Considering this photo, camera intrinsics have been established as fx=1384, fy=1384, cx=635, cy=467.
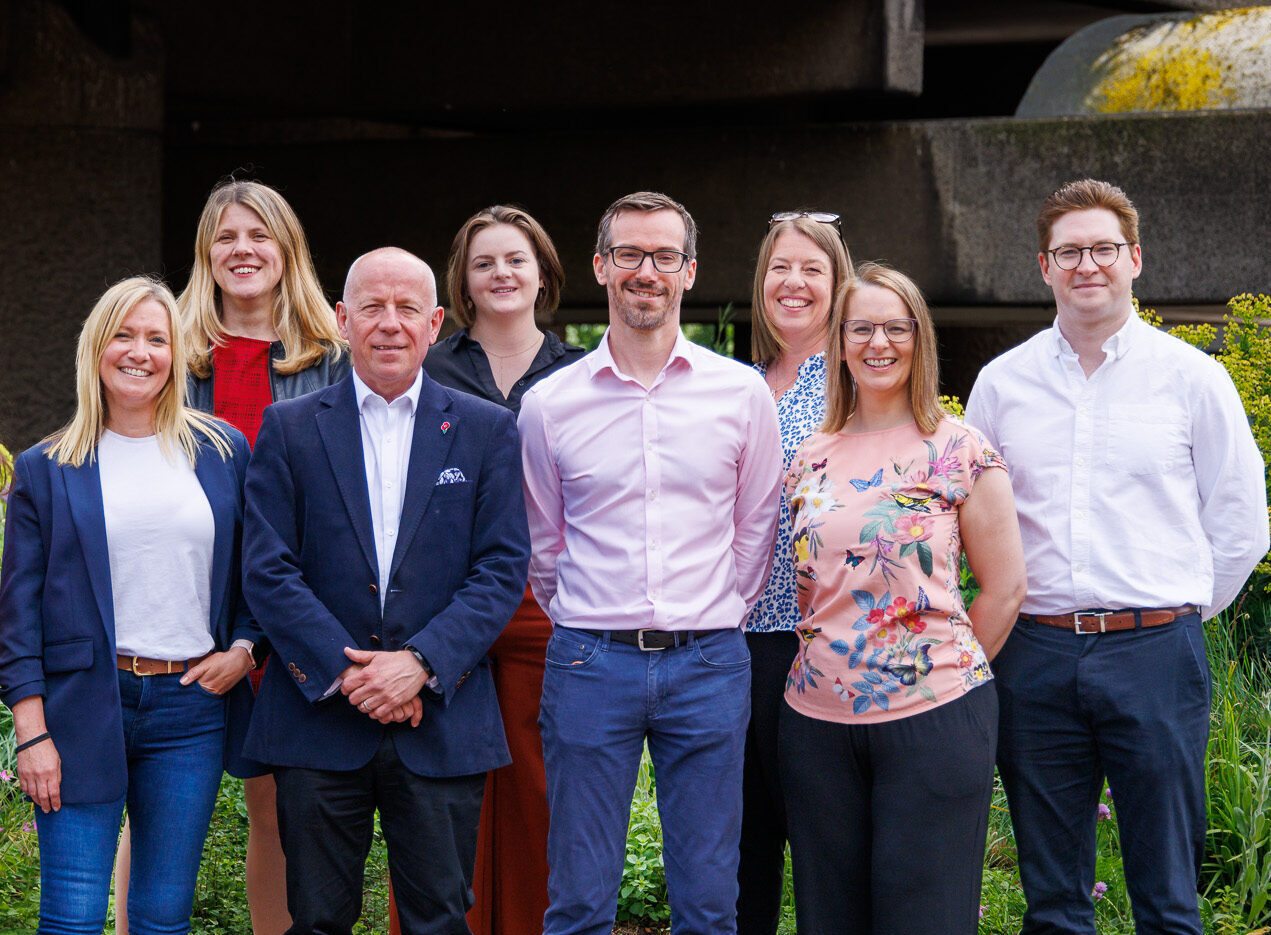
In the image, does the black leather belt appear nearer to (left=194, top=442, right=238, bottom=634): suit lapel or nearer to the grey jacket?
(left=194, top=442, right=238, bottom=634): suit lapel

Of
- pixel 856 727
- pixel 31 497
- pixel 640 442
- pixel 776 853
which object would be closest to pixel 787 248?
pixel 640 442

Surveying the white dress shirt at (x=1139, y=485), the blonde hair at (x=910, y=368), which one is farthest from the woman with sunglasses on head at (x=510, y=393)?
the white dress shirt at (x=1139, y=485)

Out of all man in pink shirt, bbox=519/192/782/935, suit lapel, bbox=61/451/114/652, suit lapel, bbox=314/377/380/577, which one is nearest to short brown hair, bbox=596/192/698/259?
man in pink shirt, bbox=519/192/782/935

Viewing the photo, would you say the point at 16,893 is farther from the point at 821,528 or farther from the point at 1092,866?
the point at 1092,866

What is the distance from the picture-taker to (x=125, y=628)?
3346 millimetres

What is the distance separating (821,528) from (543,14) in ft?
19.2

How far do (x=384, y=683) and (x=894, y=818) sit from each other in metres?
1.19

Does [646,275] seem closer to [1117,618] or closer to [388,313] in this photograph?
[388,313]

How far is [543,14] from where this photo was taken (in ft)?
27.1

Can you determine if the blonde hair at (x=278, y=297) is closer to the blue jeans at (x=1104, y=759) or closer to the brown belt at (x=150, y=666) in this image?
the brown belt at (x=150, y=666)

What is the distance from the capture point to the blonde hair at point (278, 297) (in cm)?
407

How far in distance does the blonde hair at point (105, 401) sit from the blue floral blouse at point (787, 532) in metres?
1.45

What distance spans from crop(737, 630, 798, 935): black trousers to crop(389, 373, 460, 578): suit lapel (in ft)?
3.10

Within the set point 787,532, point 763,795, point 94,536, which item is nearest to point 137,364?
point 94,536
